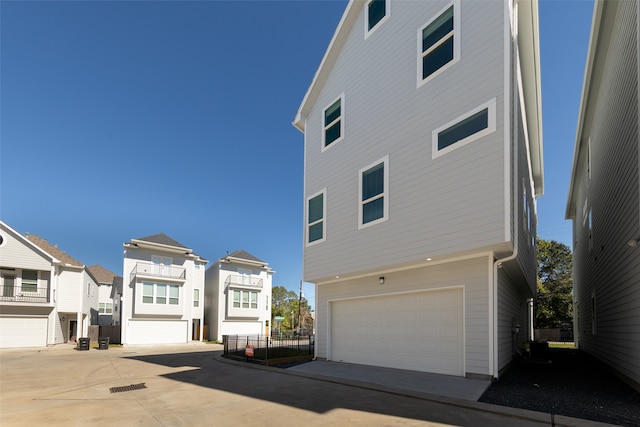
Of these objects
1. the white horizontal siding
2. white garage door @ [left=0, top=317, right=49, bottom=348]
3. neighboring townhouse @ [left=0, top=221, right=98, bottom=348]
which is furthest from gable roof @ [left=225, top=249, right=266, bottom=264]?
the white horizontal siding

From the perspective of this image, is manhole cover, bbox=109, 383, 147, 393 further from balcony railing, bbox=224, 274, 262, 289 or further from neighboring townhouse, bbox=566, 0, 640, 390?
balcony railing, bbox=224, 274, 262, 289

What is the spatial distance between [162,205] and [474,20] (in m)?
32.1

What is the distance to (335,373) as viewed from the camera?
10242 millimetres

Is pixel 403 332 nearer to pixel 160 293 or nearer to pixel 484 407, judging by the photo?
pixel 484 407

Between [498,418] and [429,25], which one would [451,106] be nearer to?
[429,25]

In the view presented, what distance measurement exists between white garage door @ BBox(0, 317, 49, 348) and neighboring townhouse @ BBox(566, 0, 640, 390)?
101 ft

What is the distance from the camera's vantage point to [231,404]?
23.2ft

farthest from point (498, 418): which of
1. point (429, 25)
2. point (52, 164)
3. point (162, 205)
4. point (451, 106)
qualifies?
point (162, 205)

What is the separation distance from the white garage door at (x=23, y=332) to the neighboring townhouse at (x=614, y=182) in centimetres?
3087

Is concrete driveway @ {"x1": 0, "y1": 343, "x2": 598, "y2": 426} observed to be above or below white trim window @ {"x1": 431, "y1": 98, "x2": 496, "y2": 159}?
below

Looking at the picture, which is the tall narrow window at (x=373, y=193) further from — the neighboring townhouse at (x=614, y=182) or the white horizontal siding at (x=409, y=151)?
the neighboring townhouse at (x=614, y=182)

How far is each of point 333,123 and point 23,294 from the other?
24.9 m

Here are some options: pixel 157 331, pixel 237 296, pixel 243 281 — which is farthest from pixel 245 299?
pixel 157 331

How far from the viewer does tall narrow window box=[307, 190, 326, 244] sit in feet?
43.4
